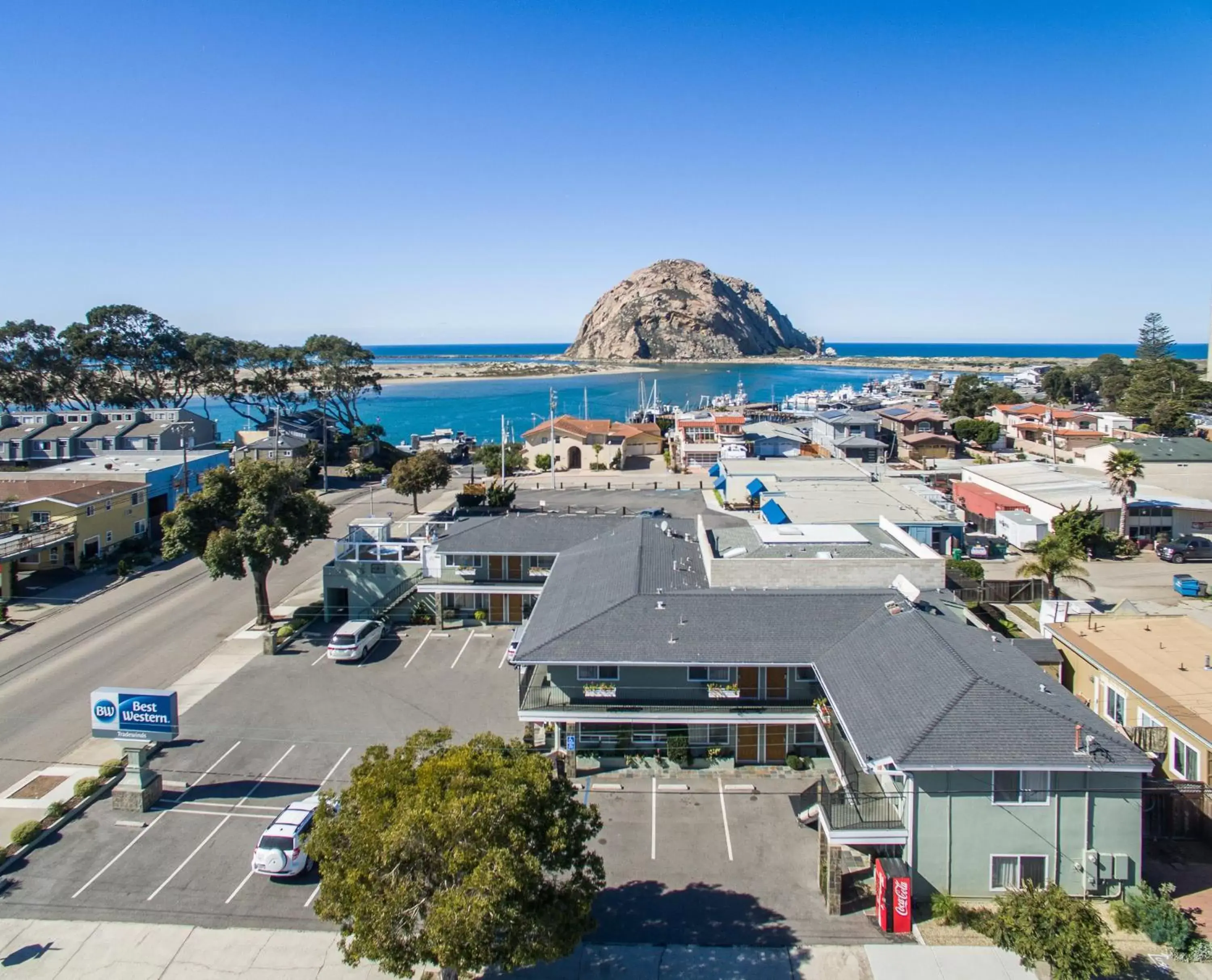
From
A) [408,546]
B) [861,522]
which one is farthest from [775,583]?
[408,546]

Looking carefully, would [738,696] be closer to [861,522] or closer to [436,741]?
[436,741]

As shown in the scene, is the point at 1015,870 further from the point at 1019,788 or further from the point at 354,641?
the point at 354,641

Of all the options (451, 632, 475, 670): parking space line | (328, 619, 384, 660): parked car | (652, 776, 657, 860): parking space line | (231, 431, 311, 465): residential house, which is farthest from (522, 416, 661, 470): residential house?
(652, 776, 657, 860): parking space line

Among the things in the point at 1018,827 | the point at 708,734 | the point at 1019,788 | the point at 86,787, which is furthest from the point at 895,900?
the point at 86,787

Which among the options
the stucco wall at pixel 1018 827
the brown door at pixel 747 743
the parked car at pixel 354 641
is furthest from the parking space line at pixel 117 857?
the stucco wall at pixel 1018 827

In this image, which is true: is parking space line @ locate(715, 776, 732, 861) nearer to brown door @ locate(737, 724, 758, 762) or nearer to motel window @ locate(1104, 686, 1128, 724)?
brown door @ locate(737, 724, 758, 762)

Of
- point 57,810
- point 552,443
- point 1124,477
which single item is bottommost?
point 57,810

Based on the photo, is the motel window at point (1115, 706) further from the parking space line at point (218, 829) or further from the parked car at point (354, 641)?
the parked car at point (354, 641)
